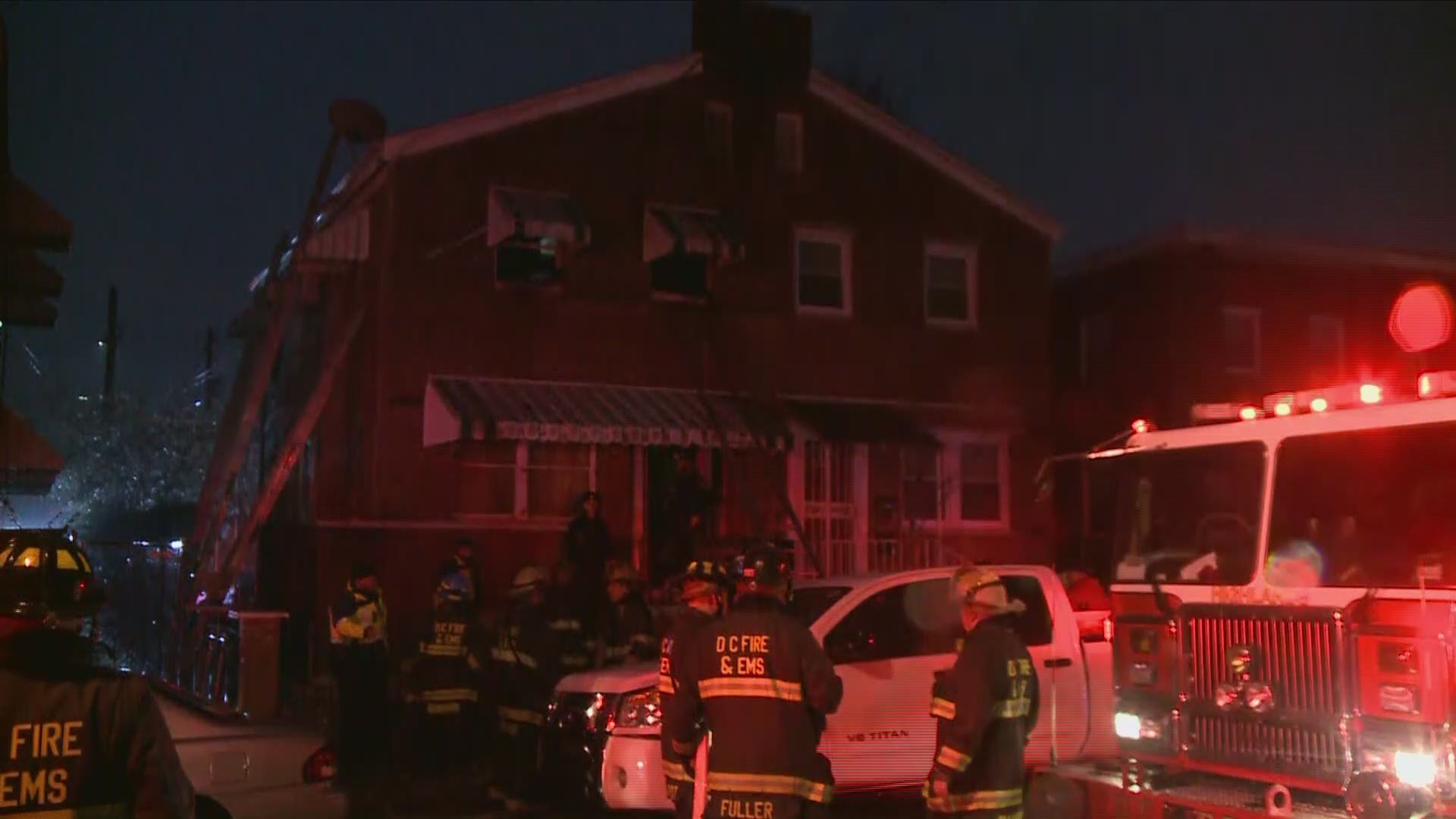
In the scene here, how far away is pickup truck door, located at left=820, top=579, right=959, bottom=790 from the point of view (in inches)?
365

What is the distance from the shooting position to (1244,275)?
78.8 ft

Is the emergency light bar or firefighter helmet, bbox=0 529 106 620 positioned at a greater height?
the emergency light bar

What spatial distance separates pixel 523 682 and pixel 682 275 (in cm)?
895

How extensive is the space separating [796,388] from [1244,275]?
9.74 metres

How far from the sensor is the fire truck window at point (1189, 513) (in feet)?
24.2

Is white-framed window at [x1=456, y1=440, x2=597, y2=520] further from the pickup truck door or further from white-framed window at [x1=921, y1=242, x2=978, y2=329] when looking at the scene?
the pickup truck door

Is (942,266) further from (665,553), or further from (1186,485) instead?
(1186,485)

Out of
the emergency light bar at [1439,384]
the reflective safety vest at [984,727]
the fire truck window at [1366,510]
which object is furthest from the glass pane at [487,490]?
the emergency light bar at [1439,384]

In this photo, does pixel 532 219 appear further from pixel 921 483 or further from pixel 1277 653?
pixel 1277 653

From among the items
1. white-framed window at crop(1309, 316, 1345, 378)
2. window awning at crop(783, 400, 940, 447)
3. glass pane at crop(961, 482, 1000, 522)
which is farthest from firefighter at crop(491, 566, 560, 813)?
white-framed window at crop(1309, 316, 1345, 378)

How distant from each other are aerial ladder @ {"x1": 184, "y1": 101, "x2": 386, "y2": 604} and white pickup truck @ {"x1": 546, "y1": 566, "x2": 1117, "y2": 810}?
7.24 metres

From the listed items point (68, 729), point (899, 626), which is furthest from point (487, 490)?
point (68, 729)

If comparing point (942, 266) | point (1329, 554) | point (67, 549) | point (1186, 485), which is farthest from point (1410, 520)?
point (942, 266)

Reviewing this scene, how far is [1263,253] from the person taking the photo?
78.4 ft
